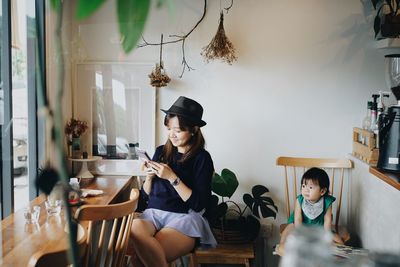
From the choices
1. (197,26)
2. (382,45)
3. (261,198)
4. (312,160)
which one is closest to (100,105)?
(197,26)

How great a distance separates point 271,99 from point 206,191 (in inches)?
36.9

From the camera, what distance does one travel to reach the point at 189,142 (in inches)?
86.0

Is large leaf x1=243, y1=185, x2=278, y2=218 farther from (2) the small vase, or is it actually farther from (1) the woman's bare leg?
(2) the small vase

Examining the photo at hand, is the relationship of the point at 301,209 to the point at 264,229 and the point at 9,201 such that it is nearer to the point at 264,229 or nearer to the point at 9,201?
the point at 264,229

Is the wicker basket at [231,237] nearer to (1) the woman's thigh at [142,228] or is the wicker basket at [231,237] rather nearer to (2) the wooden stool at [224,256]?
(2) the wooden stool at [224,256]

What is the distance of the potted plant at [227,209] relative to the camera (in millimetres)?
2551

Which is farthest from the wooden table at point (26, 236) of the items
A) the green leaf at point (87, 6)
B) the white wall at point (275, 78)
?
the white wall at point (275, 78)

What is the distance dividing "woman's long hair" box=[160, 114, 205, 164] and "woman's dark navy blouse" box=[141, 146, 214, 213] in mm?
26

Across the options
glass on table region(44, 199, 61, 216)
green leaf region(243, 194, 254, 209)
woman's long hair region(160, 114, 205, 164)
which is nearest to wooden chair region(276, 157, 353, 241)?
green leaf region(243, 194, 254, 209)

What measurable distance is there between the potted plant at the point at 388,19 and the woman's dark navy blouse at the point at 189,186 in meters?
1.28

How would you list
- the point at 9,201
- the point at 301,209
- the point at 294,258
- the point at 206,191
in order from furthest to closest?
1. the point at 301,209
2. the point at 206,191
3. the point at 9,201
4. the point at 294,258

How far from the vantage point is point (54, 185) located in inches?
14.8

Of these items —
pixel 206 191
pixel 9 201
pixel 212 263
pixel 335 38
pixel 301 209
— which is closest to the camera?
pixel 9 201

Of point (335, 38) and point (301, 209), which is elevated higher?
point (335, 38)
